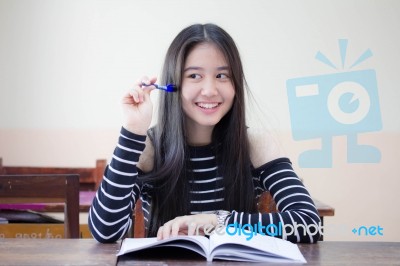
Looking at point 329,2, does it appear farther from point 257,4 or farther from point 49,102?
point 49,102

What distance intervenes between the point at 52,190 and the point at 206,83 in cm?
51

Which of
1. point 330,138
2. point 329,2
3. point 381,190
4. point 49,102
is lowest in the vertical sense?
point 381,190

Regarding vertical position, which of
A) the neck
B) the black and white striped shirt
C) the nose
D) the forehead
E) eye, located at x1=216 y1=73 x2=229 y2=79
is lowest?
the black and white striped shirt

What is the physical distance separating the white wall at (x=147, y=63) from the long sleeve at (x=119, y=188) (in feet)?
6.86

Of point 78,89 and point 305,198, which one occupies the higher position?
point 78,89

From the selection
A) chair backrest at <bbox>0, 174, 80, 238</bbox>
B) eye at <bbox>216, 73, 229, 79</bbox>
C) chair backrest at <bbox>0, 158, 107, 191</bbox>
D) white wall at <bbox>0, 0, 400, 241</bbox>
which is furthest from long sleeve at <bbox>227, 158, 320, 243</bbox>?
white wall at <bbox>0, 0, 400, 241</bbox>

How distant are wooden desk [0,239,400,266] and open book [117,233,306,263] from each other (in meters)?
0.02

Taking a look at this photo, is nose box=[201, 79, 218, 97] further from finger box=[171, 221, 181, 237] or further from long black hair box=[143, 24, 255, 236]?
finger box=[171, 221, 181, 237]

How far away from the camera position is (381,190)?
3234 millimetres

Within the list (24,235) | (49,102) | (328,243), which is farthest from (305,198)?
(49,102)

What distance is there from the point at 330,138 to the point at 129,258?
2511mm

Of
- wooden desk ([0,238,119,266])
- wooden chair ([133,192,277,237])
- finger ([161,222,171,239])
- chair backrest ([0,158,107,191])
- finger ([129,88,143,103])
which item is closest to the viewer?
wooden desk ([0,238,119,266])

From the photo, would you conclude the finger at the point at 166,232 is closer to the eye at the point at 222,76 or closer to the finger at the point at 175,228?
the finger at the point at 175,228

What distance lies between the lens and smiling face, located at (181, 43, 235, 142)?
4.16 feet
